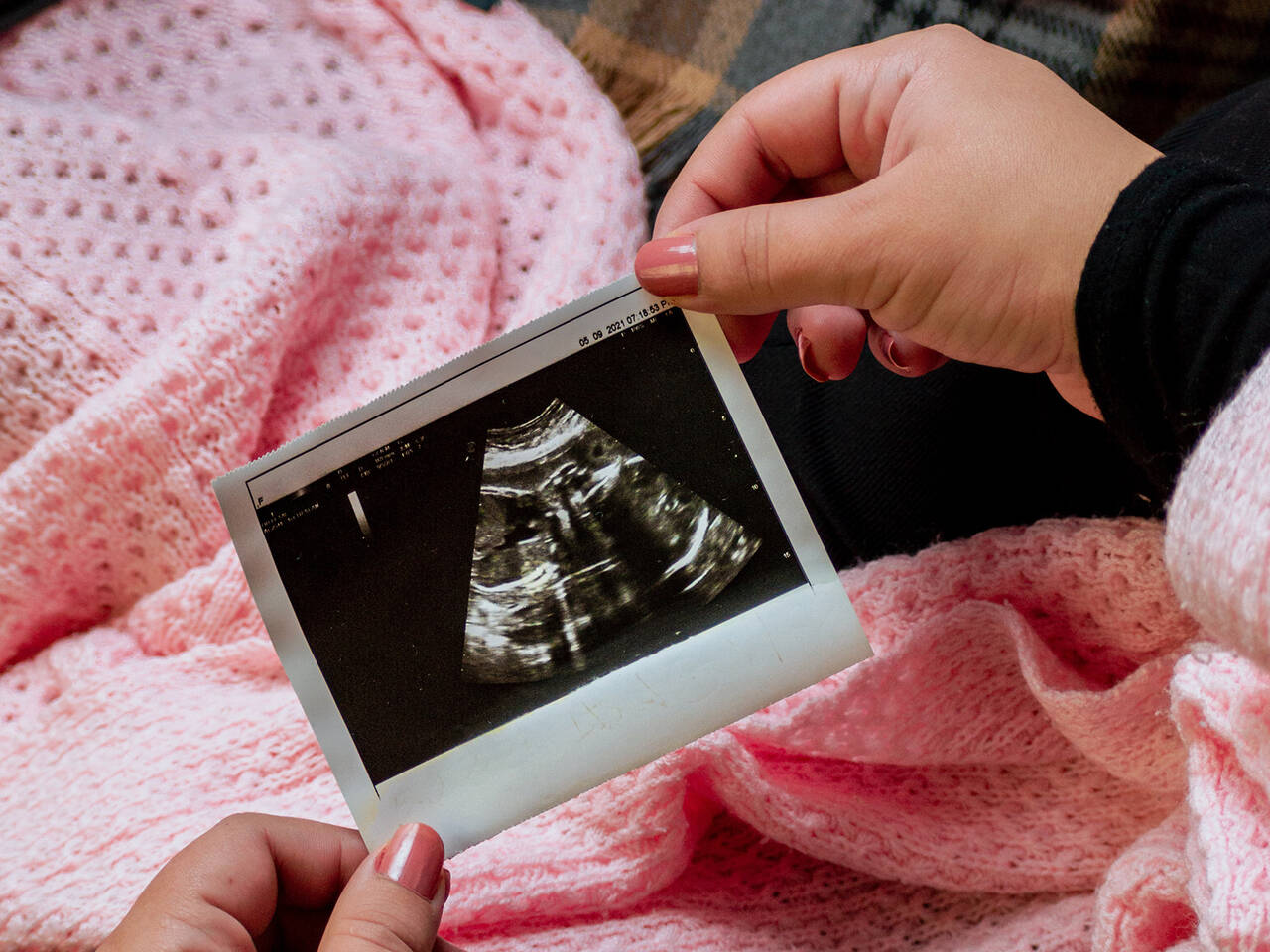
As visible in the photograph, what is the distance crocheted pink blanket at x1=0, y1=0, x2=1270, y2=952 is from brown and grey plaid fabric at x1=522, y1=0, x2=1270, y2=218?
0.34 feet

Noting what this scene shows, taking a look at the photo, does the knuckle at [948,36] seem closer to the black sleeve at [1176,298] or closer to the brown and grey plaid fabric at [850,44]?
the black sleeve at [1176,298]

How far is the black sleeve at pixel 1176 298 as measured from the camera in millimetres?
426

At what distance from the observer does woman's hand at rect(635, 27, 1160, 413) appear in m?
0.48

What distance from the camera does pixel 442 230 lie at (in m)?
0.80

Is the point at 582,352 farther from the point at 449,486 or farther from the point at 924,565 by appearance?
the point at 924,565

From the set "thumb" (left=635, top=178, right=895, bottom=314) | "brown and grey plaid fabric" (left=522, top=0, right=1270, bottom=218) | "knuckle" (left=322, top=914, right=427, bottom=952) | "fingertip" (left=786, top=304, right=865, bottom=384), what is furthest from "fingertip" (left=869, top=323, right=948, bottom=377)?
"knuckle" (left=322, top=914, right=427, bottom=952)

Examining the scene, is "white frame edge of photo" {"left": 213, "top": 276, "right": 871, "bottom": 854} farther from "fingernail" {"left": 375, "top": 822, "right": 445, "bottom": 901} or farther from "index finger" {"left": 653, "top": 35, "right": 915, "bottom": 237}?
"index finger" {"left": 653, "top": 35, "right": 915, "bottom": 237}

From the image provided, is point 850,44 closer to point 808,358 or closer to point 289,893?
point 808,358

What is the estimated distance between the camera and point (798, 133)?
0.61 meters

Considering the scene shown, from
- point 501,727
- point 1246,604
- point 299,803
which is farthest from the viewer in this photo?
point 299,803

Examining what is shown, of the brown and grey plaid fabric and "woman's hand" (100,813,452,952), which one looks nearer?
"woman's hand" (100,813,452,952)

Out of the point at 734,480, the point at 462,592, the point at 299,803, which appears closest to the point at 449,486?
the point at 462,592

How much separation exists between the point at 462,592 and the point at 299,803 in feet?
0.76

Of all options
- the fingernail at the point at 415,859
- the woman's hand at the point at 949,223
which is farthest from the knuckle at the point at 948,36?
the fingernail at the point at 415,859
